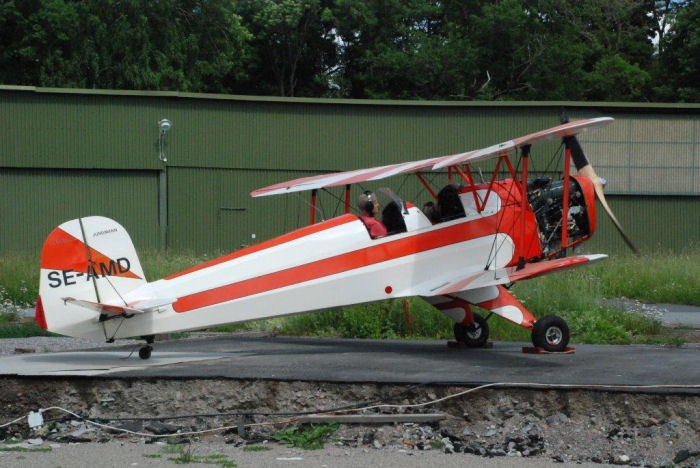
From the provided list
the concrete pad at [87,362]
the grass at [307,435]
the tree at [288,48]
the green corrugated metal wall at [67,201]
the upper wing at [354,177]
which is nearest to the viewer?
the grass at [307,435]

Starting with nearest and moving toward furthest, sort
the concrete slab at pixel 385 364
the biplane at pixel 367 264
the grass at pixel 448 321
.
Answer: the concrete slab at pixel 385 364 → the biplane at pixel 367 264 → the grass at pixel 448 321

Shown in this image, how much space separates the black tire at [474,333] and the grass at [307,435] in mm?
4993

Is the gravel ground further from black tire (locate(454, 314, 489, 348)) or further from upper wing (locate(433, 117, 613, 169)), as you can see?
black tire (locate(454, 314, 489, 348))

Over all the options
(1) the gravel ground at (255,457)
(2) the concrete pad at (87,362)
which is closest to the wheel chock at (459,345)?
(2) the concrete pad at (87,362)

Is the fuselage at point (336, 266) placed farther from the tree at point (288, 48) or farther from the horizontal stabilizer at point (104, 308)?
the tree at point (288, 48)

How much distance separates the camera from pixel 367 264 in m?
12.1

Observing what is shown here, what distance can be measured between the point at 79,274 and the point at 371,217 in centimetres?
376

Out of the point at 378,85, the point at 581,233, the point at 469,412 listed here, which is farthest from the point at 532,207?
the point at 378,85

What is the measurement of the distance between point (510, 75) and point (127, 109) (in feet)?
79.9

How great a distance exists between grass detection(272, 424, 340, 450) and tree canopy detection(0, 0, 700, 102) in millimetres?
35692

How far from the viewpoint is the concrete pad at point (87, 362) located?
10086 mm

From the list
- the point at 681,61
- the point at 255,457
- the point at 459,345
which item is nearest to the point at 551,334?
the point at 459,345

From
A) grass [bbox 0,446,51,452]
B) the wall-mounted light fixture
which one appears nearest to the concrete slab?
grass [bbox 0,446,51,452]

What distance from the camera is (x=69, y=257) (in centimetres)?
1046
